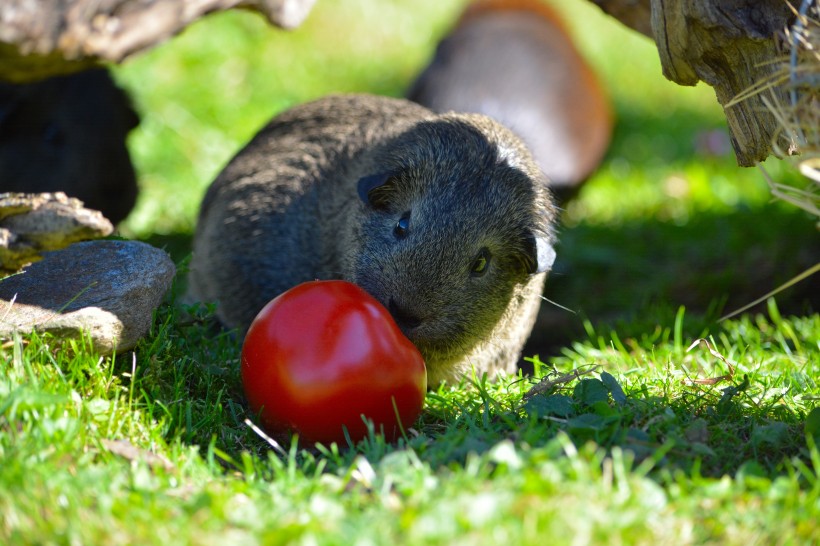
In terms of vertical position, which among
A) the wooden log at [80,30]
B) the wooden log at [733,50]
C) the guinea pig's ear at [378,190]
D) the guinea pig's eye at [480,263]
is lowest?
the guinea pig's eye at [480,263]

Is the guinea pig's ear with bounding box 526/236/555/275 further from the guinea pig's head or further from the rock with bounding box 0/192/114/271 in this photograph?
the rock with bounding box 0/192/114/271

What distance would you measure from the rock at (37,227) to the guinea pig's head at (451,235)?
1192 mm

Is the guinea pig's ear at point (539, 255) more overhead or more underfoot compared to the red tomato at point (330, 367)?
more overhead

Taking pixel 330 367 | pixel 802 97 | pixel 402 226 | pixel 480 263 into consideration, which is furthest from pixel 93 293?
pixel 802 97

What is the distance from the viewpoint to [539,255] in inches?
148

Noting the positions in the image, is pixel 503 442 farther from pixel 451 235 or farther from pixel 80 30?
pixel 80 30

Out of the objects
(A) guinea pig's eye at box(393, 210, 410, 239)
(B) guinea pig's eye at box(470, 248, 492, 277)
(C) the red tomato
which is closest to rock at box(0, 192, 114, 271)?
(C) the red tomato

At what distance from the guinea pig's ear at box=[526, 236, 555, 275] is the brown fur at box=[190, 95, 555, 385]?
0.01m

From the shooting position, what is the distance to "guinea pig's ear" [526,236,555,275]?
376cm

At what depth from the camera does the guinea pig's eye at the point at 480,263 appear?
3.72 m

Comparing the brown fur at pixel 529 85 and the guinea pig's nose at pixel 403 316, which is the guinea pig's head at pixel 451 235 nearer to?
the guinea pig's nose at pixel 403 316

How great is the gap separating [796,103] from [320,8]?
27.5 feet

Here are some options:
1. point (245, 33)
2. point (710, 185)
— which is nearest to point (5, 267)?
point (710, 185)

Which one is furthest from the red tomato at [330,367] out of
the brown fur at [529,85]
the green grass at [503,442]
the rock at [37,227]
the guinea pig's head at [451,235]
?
the brown fur at [529,85]
